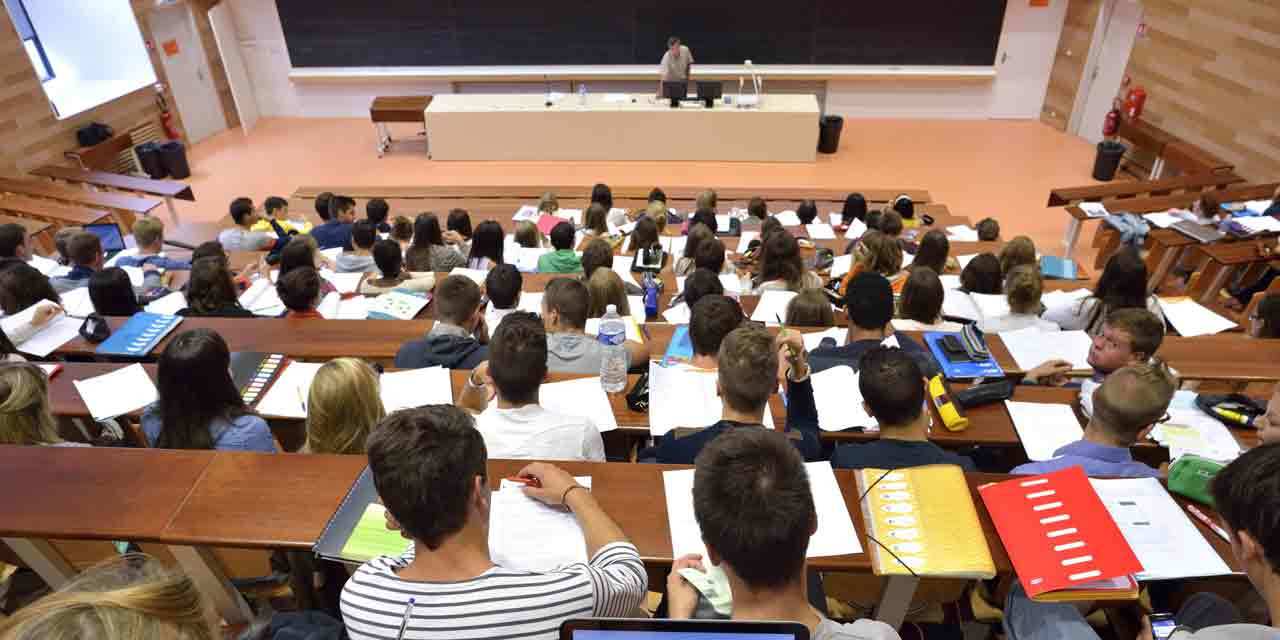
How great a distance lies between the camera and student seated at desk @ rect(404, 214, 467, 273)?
490 centimetres

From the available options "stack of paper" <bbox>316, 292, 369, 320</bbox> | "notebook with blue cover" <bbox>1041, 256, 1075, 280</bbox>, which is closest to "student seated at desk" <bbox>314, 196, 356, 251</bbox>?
"stack of paper" <bbox>316, 292, 369, 320</bbox>

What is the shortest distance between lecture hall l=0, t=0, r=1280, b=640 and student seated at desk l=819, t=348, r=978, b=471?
1 cm

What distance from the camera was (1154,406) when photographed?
1973mm

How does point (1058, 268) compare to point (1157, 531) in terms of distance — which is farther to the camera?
point (1058, 268)

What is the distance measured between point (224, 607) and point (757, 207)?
5513 millimetres

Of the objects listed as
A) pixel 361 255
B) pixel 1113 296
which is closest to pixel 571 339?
pixel 361 255

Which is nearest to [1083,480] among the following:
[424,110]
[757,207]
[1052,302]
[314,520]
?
[314,520]

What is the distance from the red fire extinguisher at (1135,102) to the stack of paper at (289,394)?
1025cm

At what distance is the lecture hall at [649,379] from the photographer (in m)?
1.37

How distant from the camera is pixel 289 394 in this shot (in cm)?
268

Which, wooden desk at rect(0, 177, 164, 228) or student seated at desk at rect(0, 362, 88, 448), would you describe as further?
wooden desk at rect(0, 177, 164, 228)

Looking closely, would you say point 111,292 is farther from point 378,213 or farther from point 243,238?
point 378,213

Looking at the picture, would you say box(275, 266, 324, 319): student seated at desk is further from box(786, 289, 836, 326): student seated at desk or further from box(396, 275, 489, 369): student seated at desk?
box(786, 289, 836, 326): student seated at desk

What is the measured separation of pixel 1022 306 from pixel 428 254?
13.1 feet
